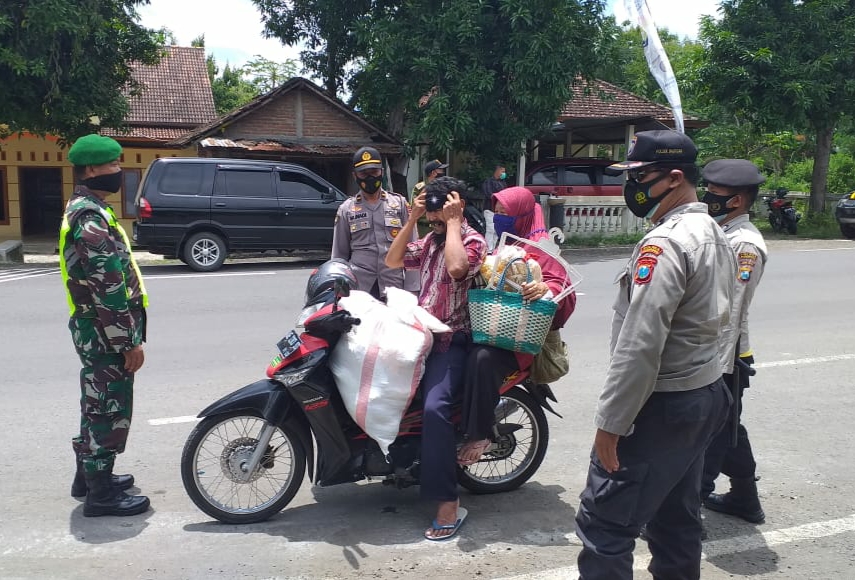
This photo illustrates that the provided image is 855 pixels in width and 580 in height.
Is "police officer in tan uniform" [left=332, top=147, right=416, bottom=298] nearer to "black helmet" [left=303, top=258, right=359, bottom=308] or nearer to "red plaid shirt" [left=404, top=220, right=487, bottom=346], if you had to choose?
"black helmet" [left=303, top=258, right=359, bottom=308]

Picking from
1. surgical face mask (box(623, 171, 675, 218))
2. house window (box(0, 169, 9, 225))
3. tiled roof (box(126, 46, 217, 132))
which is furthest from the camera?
tiled roof (box(126, 46, 217, 132))

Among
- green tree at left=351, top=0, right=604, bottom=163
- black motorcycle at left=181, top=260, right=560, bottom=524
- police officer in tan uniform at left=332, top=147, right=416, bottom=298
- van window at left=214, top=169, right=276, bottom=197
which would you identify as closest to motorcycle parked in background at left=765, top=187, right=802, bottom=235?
green tree at left=351, top=0, right=604, bottom=163

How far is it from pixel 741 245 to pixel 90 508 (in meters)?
3.46

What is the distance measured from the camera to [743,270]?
366 cm

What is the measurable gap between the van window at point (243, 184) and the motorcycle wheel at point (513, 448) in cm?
1006

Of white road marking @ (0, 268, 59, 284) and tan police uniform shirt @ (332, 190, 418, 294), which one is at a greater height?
tan police uniform shirt @ (332, 190, 418, 294)

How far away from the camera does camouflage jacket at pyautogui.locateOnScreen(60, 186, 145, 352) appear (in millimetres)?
3703

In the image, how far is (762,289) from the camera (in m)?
11.2

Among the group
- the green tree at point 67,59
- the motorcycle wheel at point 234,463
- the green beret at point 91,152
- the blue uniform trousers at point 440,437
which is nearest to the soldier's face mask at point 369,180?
the green beret at point 91,152

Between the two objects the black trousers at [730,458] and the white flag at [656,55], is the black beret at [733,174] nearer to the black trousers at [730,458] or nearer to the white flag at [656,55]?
the black trousers at [730,458]

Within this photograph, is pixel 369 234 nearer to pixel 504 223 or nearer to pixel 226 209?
pixel 504 223

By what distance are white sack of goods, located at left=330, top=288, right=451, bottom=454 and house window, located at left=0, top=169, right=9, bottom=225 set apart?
20609 millimetres

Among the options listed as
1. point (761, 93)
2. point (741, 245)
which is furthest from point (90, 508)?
point (761, 93)

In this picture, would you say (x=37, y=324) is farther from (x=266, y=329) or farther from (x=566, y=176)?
(x=566, y=176)
